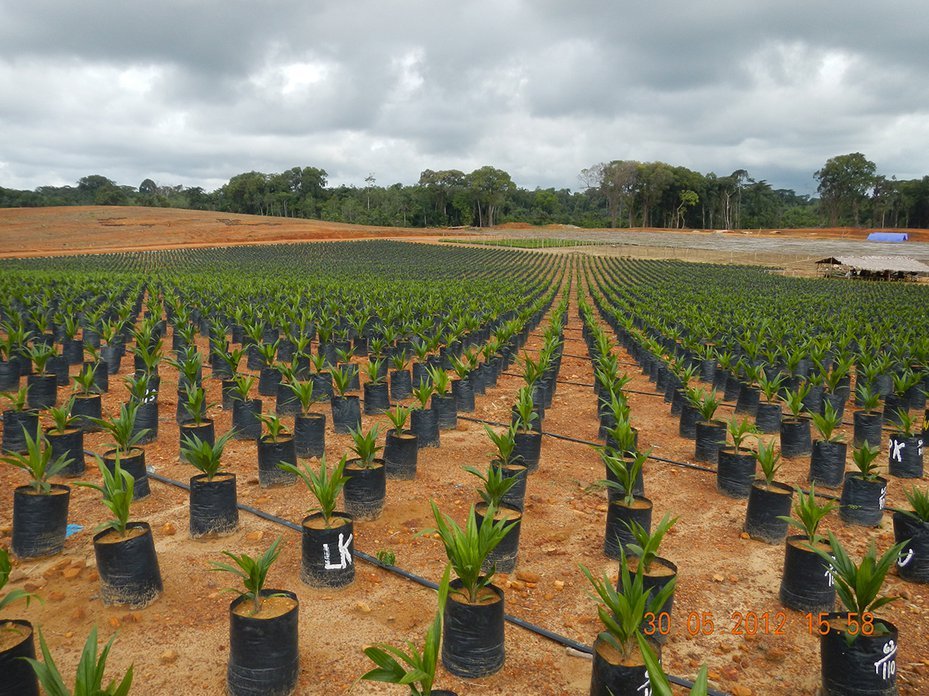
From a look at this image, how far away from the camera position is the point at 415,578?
4.49 metres

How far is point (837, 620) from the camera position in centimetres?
355

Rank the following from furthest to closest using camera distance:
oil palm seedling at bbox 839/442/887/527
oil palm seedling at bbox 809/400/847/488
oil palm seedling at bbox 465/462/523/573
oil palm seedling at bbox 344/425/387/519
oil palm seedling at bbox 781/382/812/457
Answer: oil palm seedling at bbox 781/382/812/457 → oil palm seedling at bbox 809/400/847/488 → oil palm seedling at bbox 839/442/887/527 → oil palm seedling at bbox 344/425/387/519 → oil palm seedling at bbox 465/462/523/573

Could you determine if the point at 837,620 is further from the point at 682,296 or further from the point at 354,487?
the point at 682,296

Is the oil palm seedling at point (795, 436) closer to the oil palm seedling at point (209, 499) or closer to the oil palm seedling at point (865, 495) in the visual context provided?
the oil palm seedling at point (865, 495)

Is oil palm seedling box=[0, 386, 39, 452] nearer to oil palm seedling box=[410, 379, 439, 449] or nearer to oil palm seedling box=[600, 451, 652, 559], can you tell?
oil palm seedling box=[410, 379, 439, 449]

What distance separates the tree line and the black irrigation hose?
311 feet

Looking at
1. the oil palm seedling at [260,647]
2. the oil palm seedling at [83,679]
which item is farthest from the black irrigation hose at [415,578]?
the oil palm seedling at [83,679]

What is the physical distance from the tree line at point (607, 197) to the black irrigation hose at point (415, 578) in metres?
94.9

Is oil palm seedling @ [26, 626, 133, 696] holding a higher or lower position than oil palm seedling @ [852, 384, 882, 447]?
higher

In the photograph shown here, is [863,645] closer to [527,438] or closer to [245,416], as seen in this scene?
[527,438]

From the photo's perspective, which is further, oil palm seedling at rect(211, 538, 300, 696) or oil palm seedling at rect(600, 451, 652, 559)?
oil palm seedling at rect(600, 451, 652, 559)

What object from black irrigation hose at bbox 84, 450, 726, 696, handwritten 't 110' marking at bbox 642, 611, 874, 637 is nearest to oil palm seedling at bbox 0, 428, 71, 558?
black irrigation hose at bbox 84, 450, 726, 696

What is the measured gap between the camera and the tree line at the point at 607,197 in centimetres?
9700

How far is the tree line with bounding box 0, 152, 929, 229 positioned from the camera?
9700 cm
